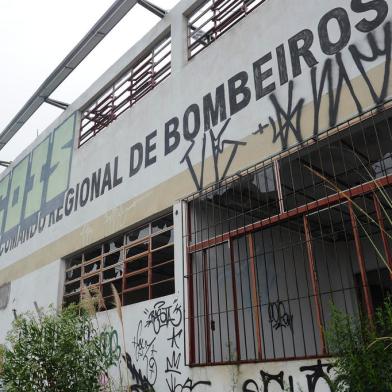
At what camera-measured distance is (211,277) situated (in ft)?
20.4

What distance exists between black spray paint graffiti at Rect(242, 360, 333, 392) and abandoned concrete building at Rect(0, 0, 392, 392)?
1 centimetres

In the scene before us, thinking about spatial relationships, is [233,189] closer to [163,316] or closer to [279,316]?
[163,316]

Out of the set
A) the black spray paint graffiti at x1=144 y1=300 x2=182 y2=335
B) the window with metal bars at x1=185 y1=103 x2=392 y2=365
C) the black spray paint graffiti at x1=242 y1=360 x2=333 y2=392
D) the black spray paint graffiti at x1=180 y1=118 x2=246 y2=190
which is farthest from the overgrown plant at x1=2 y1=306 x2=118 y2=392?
the black spray paint graffiti at x1=180 y1=118 x2=246 y2=190

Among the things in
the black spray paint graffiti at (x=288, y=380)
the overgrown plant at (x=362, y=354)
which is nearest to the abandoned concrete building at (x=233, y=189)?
the black spray paint graffiti at (x=288, y=380)

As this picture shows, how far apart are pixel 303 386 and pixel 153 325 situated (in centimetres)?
265

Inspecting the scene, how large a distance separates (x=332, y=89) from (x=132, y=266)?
4301 millimetres

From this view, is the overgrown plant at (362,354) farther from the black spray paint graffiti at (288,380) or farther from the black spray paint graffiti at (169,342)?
the black spray paint graffiti at (169,342)

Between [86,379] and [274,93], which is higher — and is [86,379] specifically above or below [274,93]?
below

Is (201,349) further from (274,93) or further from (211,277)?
(274,93)

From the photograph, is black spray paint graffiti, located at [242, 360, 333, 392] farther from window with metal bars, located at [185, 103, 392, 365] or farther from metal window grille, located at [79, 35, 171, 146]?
metal window grille, located at [79, 35, 171, 146]

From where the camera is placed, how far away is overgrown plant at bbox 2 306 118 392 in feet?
19.0

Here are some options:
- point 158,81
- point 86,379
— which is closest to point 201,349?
point 86,379

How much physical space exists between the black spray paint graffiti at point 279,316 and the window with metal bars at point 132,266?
1613 millimetres

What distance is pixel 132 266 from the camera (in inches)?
300
